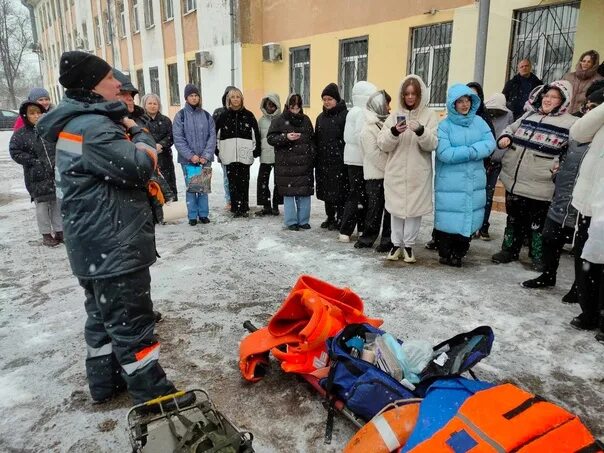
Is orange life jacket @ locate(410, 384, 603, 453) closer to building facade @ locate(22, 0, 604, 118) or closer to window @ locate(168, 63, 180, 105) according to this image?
building facade @ locate(22, 0, 604, 118)

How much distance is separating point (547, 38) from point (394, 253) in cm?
474

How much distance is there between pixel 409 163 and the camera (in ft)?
14.3

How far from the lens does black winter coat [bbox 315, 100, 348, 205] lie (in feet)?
18.1

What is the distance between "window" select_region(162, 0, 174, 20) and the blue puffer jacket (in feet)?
48.5

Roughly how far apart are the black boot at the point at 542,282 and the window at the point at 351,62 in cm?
696

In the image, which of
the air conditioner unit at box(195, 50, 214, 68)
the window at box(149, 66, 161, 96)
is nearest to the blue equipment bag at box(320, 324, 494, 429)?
the air conditioner unit at box(195, 50, 214, 68)

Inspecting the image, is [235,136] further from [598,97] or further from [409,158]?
[598,97]

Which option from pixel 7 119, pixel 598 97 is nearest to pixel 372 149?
pixel 598 97

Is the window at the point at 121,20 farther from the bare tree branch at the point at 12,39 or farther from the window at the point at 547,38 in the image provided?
the bare tree branch at the point at 12,39

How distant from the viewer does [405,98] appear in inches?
167

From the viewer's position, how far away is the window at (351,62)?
Answer: 32.1 feet

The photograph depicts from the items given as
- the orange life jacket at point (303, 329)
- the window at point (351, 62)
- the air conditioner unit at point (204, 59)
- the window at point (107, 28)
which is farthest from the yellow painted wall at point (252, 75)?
the window at point (107, 28)

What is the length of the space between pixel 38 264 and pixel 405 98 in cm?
420

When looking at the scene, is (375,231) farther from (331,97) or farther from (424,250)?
(331,97)
